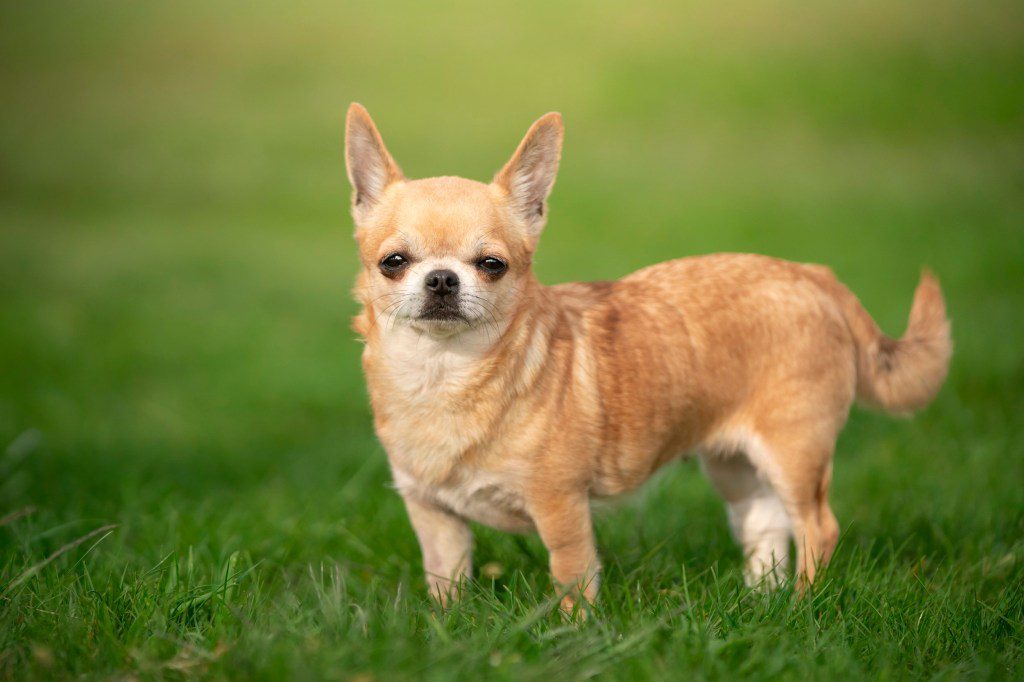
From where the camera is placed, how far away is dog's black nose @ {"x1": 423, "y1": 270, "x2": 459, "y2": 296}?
11.0 feet

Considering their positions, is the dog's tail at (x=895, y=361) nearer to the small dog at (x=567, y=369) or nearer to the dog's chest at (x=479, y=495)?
the small dog at (x=567, y=369)

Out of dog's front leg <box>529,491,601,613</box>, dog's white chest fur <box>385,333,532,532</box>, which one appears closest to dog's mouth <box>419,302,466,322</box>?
dog's white chest fur <box>385,333,532,532</box>

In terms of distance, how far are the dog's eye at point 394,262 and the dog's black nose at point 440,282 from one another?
0.55ft

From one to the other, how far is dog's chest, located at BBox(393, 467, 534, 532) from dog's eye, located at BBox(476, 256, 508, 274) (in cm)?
65

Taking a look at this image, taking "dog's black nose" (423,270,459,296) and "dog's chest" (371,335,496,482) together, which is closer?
"dog's black nose" (423,270,459,296)

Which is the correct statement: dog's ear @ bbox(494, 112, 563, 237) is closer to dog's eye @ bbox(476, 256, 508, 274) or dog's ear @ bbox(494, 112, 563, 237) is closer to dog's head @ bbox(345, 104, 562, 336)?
dog's head @ bbox(345, 104, 562, 336)

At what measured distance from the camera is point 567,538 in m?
3.53

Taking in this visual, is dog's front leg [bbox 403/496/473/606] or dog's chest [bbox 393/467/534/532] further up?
dog's chest [bbox 393/467/534/532]

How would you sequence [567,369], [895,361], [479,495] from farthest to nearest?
[895,361], [567,369], [479,495]

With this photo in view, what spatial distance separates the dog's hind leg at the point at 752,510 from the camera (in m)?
4.34

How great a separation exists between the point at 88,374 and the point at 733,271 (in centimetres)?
564

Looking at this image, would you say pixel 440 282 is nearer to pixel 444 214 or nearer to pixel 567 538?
pixel 444 214

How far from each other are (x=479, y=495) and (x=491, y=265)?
76 cm

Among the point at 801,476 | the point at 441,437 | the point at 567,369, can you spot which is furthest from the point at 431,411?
the point at 801,476
